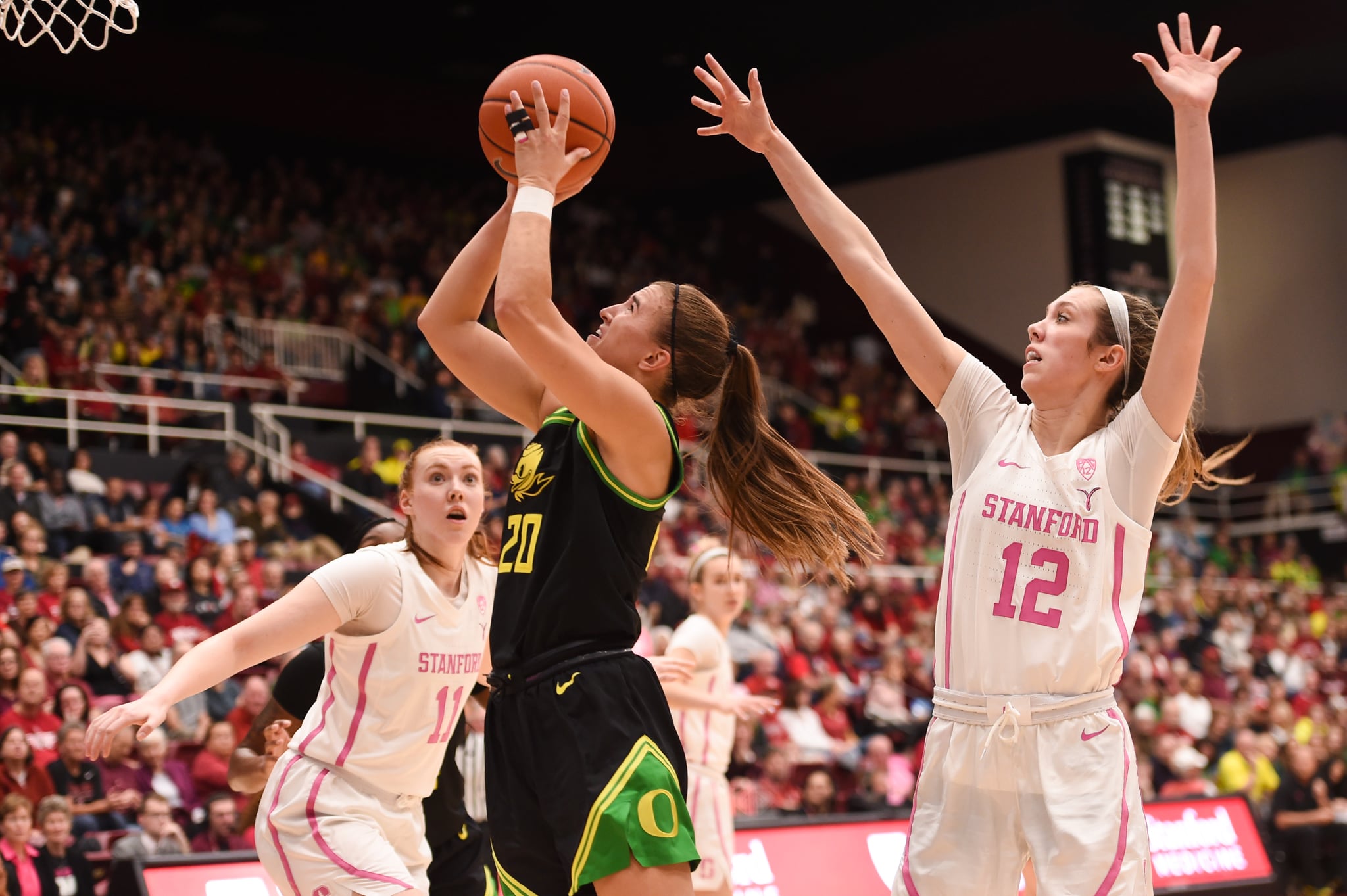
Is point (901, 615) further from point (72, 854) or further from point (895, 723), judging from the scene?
point (72, 854)

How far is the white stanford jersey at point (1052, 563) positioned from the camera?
3.09 metres

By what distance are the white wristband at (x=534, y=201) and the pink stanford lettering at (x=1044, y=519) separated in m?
1.21

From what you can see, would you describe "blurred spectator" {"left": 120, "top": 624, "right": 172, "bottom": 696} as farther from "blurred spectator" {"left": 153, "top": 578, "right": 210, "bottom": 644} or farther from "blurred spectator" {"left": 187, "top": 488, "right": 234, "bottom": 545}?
"blurred spectator" {"left": 187, "top": 488, "right": 234, "bottom": 545}

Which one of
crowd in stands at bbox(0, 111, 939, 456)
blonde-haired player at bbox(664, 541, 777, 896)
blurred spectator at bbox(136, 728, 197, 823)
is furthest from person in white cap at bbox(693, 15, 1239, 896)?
crowd in stands at bbox(0, 111, 939, 456)

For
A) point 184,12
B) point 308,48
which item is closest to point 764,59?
point 308,48

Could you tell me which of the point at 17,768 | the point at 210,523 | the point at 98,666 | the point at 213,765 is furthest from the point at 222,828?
the point at 210,523

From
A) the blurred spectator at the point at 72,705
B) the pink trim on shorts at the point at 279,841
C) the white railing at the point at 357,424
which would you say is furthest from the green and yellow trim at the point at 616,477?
the white railing at the point at 357,424

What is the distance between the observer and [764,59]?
19.2m

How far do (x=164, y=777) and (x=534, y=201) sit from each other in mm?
6277

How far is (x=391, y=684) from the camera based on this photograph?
4.00m

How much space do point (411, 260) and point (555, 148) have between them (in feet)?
52.1

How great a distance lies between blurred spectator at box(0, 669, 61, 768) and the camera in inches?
307

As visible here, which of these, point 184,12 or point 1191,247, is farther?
point 184,12

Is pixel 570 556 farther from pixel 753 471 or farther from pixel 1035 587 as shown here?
pixel 1035 587
